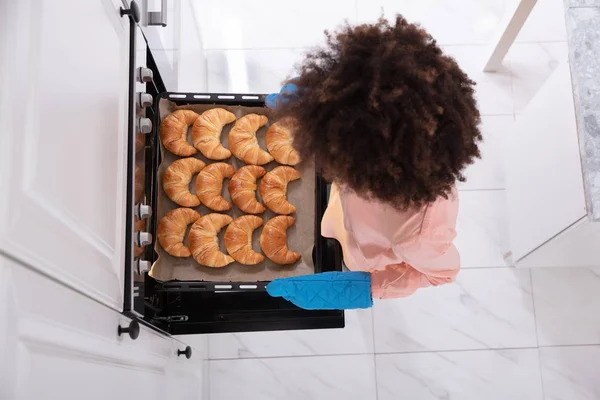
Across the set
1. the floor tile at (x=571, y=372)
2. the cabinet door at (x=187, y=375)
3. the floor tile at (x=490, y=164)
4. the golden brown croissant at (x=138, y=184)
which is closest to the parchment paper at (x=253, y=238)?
the golden brown croissant at (x=138, y=184)

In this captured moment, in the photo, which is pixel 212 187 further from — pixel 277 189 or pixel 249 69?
pixel 249 69

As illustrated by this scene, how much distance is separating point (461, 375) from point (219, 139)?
1284 millimetres

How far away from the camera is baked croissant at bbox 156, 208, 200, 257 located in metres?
1.39

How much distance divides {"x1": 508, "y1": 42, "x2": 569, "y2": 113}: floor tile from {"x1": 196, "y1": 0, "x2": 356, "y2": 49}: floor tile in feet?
2.34

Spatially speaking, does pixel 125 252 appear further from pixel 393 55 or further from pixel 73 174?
pixel 393 55

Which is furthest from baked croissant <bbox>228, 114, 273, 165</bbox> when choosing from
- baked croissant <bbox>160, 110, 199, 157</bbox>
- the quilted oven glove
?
the quilted oven glove

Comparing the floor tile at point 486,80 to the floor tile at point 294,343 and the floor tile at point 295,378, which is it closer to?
the floor tile at point 294,343

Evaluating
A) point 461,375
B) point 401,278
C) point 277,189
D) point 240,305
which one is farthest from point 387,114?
point 461,375

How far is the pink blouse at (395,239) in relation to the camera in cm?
109

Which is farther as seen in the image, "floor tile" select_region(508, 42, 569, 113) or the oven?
"floor tile" select_region(508, 42, 569, 113)

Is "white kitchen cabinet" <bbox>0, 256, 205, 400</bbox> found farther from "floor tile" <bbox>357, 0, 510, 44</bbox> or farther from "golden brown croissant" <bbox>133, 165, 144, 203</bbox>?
"floor tile" <bbox>357, 0, 510, 44</bbox>

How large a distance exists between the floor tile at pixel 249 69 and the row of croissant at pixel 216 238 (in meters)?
0.97

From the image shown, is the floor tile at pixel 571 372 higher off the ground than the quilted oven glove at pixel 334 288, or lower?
lower

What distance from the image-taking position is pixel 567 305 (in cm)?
207
